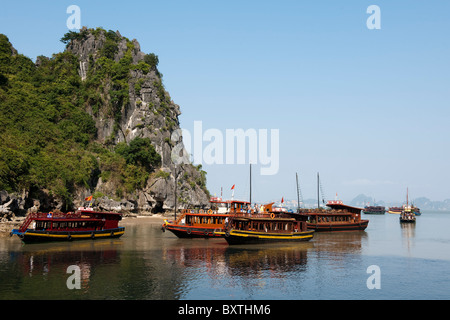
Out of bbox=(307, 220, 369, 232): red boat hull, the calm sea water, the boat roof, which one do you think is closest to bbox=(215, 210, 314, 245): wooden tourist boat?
the calm sea water

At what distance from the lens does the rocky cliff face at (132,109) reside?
269 ft

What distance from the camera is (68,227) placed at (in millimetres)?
41719

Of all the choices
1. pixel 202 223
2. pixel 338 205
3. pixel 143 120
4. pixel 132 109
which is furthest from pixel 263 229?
pixel 132 109

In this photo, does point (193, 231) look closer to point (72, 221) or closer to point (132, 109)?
point (72, 221)

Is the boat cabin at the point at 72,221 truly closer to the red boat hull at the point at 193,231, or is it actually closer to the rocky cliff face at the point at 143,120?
the red boat hull at the point at 193,231

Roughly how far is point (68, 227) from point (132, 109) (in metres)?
50.2

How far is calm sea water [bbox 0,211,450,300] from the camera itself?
22156 mm

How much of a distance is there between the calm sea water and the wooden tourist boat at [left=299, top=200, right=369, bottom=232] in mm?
18872

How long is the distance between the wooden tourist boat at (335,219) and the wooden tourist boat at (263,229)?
1515 centimetres

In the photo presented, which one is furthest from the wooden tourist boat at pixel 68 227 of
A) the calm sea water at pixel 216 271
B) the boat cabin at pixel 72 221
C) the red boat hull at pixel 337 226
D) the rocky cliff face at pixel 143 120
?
the rocky cliff face at pixel 143 120

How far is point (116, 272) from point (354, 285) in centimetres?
1586

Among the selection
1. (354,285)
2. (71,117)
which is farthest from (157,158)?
(354,285)

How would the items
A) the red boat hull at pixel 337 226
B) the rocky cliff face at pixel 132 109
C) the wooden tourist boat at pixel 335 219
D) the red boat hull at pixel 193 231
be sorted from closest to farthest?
the red boat hull at pixel 193 231, the red boat hull at pixel 337 226, the wooden tourist boat at pixel 335 219, the rocky cliff face at pixel 132 109
